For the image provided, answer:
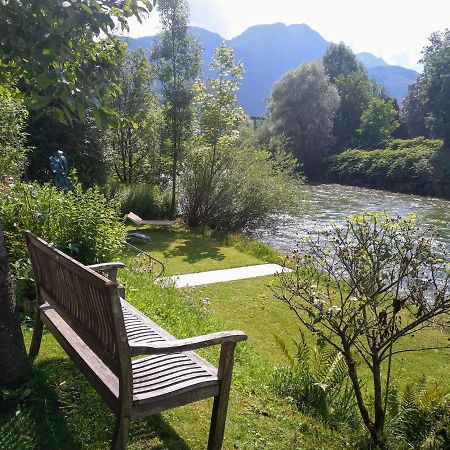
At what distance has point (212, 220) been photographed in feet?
56.0

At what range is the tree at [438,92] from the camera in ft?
131

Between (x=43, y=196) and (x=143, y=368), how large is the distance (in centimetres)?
379

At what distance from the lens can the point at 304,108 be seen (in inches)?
1663

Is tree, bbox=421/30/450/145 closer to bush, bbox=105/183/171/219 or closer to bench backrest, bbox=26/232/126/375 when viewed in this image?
bush, bbox=105/183/171/219

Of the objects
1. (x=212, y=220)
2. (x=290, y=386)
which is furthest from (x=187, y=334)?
(x=212, y=220)

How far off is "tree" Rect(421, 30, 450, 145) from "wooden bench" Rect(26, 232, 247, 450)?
4150cm

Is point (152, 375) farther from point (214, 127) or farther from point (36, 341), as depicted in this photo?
point (214, 127)

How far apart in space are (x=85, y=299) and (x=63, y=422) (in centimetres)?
96

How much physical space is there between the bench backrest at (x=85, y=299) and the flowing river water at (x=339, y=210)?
7093mm

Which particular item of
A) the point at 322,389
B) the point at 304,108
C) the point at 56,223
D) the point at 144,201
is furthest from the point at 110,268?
the point at 304,108

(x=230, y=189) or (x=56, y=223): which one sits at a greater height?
(x=56, y=223)

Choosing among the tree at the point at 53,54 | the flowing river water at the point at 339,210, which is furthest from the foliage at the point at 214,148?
the tree at the point at 53,54

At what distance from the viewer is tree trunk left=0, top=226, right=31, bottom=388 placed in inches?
125

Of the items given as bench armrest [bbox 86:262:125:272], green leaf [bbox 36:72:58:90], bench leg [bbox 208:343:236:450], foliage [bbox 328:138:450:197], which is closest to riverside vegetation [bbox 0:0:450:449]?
green leaf [bbox 36:72:58:90]
